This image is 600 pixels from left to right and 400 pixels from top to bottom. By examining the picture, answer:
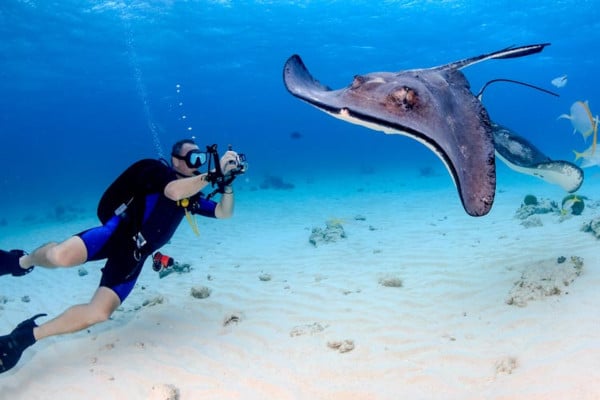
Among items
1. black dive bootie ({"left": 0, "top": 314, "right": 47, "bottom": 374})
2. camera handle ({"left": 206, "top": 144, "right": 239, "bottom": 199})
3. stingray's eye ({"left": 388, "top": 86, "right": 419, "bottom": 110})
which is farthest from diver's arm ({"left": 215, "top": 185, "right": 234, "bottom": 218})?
stingray's eye ({"left": 388, "top": 86, "right": 419, "bottom": 110})

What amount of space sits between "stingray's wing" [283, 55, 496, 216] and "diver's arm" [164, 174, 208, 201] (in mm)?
1490

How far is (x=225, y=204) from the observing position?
5098mm

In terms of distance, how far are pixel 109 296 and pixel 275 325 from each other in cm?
190

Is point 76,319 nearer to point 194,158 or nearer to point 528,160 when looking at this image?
point 194,158

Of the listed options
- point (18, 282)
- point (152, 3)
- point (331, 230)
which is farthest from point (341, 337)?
point (152, 3)

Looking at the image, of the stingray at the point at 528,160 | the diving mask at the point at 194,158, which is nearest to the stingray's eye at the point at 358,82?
the diving mask at the point at 194,158

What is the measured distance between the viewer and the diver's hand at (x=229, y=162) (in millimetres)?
4031

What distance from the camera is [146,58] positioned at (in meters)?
32.6

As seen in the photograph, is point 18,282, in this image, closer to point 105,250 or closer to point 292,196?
point 105,250

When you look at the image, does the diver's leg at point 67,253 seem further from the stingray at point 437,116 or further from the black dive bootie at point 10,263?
the stingray at point 437,116

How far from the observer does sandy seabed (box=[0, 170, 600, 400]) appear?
324 cm

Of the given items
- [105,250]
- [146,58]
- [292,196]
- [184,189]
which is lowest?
[292,196]

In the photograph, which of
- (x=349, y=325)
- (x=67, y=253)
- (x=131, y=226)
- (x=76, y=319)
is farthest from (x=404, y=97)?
(x=76, y=319)

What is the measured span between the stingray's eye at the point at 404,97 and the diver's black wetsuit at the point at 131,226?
9.08ft
